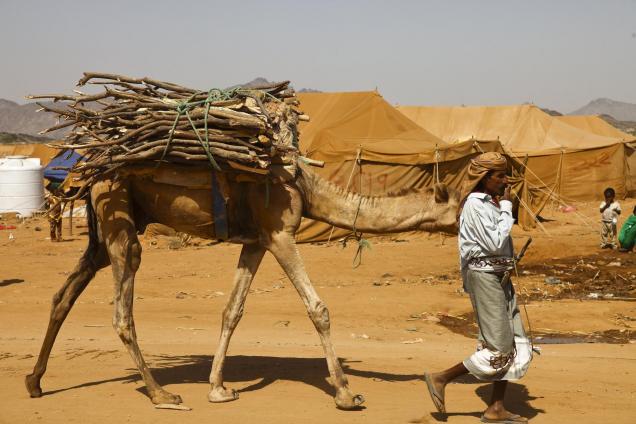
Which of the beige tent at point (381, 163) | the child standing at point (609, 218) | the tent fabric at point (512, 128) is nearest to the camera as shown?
the child standing at point (609, 218)

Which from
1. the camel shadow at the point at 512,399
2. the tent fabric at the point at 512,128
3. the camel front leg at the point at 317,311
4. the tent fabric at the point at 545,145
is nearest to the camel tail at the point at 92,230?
the camel front leg at the point at 317,311

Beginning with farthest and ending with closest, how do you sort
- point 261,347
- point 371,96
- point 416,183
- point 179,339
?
point 371,96, point 416,183, point 179,339, point 261,347

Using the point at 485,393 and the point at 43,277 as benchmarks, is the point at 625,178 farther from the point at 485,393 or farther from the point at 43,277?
the point at 485,393

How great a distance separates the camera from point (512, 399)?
21.6 feet

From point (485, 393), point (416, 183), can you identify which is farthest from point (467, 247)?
point (416, 183)

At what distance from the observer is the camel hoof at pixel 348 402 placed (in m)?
6.26

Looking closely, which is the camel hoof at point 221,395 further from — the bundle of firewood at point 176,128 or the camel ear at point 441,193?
the camel ear at point 441,193

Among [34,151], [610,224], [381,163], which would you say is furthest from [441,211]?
[34,151]

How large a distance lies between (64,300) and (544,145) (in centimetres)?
2848

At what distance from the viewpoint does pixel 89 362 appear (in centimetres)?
819

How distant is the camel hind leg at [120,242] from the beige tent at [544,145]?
55.2 feet

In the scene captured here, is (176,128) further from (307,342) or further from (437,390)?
(307,342)

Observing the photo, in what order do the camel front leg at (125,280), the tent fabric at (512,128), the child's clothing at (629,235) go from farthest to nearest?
the tent fabric at (512,128)
the child's clothing at (629,235)
the camel front leg at (125,280)

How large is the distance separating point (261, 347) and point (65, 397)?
9.23 ft
